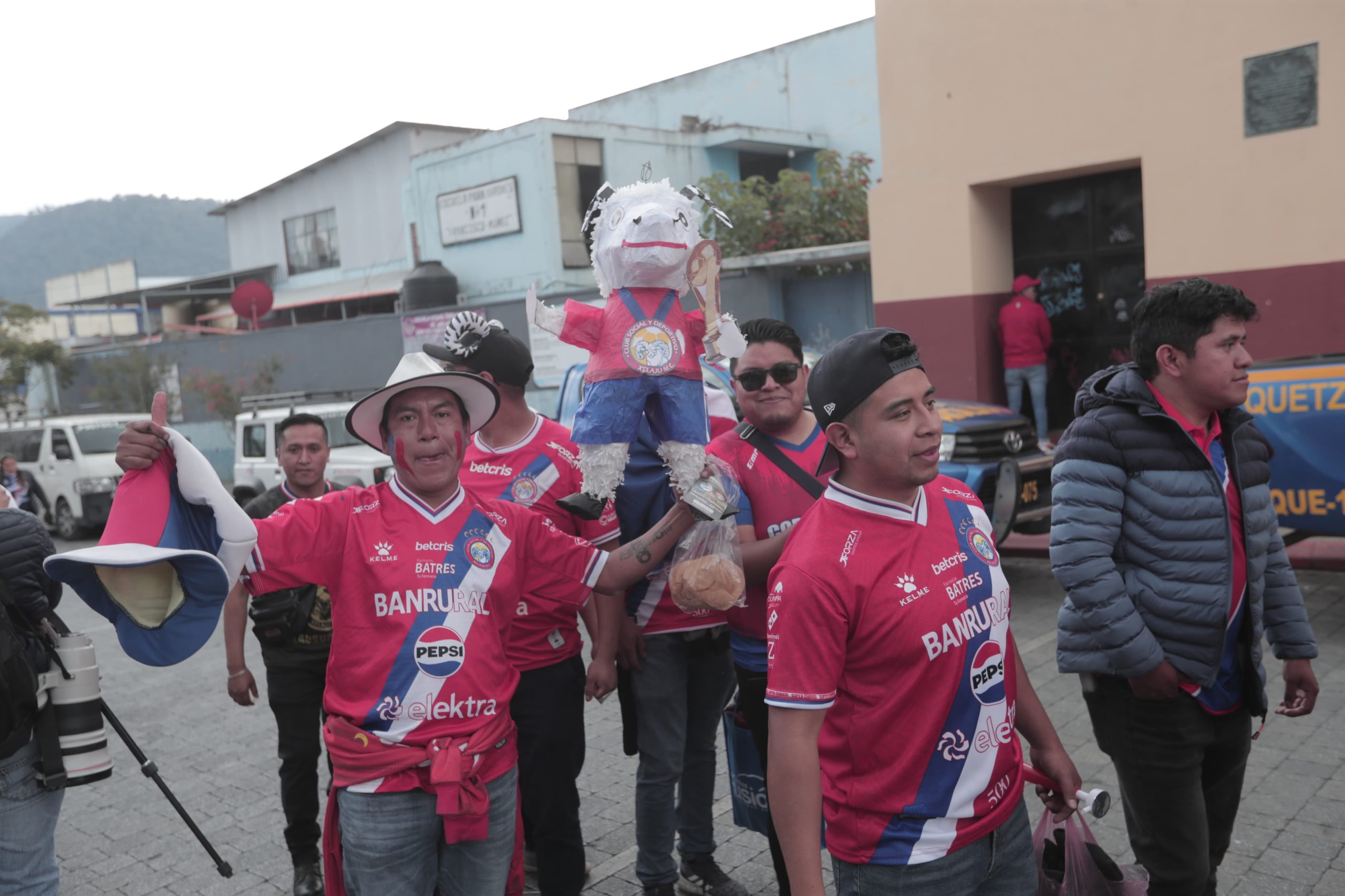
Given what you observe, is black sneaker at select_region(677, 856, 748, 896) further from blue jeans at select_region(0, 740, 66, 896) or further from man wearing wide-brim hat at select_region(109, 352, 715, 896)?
blue jeans at select_region(0, 740, 66, 896)

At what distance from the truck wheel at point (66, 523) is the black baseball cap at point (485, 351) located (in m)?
16.1

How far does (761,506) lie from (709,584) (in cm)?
50

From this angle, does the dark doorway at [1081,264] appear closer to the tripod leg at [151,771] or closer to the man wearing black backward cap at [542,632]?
the man wearing black backward cap at [542,632]

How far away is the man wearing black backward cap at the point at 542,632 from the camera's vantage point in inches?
143

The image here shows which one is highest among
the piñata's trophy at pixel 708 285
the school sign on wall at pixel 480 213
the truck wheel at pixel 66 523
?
the school sign on wall at pixel 480 213

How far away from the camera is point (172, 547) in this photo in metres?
2.38

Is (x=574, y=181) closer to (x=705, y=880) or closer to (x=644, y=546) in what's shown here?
(x=705, y=880)

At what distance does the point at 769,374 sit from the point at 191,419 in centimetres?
2514

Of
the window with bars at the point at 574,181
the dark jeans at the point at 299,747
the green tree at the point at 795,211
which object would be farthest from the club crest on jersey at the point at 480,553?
the window with bars at the point at 574,181

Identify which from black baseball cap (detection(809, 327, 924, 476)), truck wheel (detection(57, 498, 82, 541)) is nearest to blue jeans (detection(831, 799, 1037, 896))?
black baseball cap (detection(809, 327, 924, 476))

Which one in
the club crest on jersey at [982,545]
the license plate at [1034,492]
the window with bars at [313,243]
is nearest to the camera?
the club crest on jersey at [982,545]

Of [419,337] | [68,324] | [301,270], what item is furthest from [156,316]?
[419,337]

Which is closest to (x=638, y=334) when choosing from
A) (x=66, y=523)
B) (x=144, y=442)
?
(x=144, y=442)

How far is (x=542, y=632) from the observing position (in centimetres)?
369
